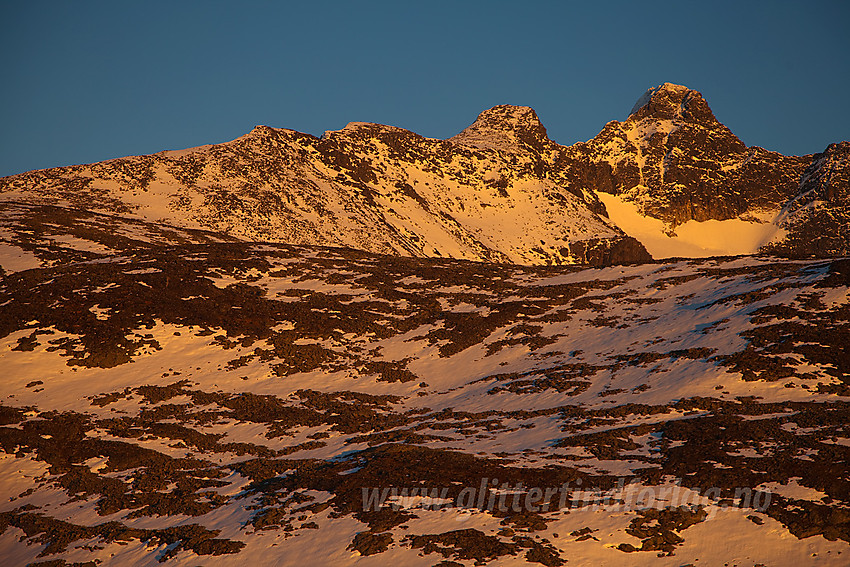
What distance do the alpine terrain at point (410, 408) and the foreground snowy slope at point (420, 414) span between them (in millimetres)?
147

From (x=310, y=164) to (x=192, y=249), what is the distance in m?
100

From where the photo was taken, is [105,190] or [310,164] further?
[310,164]

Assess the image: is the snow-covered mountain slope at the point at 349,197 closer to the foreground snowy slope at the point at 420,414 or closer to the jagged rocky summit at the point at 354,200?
the jagged rocky summit at the point at 354,200

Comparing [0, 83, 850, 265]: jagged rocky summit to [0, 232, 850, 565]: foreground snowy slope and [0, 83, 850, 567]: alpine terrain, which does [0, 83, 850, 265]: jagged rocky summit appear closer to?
[0, 83, 850, 567]: alpine terrain

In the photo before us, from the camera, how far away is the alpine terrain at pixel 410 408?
22.0m

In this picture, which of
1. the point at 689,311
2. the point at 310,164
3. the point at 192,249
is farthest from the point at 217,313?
the point at 310,164

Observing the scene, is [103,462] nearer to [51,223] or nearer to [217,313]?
[217,313]

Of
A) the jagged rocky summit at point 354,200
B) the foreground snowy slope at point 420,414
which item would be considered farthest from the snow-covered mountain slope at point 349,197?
the foreground snowy slope at point 420,414

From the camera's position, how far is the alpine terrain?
2203cm

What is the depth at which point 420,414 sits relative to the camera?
1491 inches

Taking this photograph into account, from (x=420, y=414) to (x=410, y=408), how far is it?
1663 mm

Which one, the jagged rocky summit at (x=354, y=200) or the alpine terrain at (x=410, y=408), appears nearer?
the alpine terrain at (x=410, y=408)

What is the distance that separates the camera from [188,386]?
41.8 metres

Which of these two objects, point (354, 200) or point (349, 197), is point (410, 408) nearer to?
point (354, 200)
